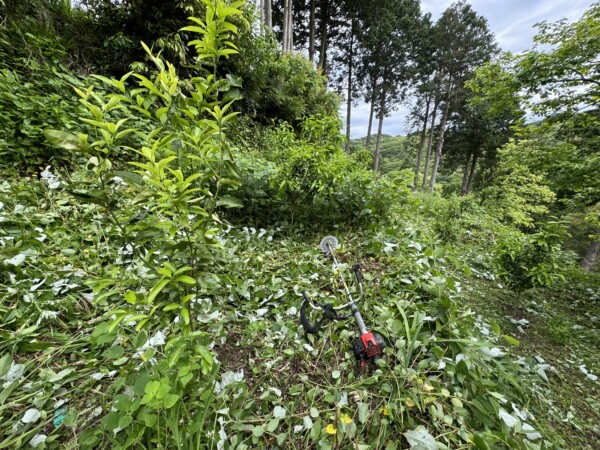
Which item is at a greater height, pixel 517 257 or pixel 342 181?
pixel 342 181

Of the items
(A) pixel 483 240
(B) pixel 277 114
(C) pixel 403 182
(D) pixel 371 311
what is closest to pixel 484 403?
(D) pixel 371 311

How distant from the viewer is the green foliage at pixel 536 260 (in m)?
2.45

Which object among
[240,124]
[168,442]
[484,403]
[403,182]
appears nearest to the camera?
[168,442]

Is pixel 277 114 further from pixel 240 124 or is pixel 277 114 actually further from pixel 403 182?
pixel 403 182

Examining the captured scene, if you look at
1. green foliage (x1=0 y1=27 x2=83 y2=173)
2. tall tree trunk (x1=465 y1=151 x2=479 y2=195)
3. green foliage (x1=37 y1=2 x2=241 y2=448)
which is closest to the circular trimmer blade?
green foliage (x1=37 y1=2 x2=241 y2=448)

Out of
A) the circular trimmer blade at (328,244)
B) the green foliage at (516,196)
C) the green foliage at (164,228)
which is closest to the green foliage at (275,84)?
the circular trimmer blade at (328,244)

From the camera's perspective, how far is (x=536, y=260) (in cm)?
252

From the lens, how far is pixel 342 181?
8.47 feet

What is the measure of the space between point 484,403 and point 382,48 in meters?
18.4

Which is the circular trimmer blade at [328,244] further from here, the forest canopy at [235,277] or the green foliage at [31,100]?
the green foliage at [31,100]

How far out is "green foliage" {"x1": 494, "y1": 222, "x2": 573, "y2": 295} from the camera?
2451 mm

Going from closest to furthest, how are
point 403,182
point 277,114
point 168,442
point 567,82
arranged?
point 168,442, point 403,182, point 567,82, point 277,114

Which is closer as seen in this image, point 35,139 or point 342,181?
point 35,139

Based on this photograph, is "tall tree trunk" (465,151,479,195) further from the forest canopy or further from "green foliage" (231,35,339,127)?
the forest canopy
